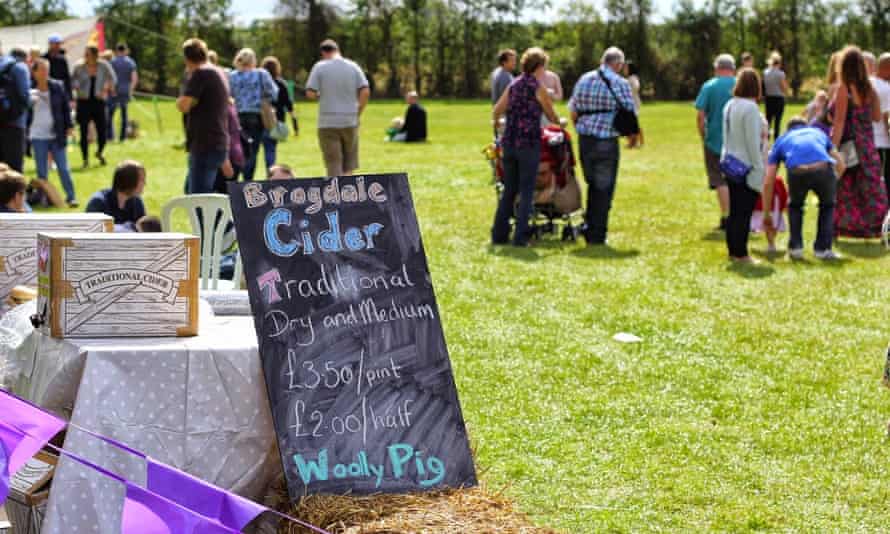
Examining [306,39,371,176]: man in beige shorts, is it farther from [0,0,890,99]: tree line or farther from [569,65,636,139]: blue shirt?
[0,0,890,99]: tree line

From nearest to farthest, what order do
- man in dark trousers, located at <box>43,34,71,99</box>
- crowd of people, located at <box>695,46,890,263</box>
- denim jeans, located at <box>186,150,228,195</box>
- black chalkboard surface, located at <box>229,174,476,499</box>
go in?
black chalkboard surface, located at <box>229,174,476,499</box>
denim jeans, located at <box>186,150,228,195</box>
crowd of people, located at <box>695,46,890,263</box>
man in dark trousers, located at <box>43,34,71,99</box>

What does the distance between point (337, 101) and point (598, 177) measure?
10.5 ft

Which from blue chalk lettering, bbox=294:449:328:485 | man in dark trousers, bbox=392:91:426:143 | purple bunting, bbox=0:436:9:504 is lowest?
man in dark trousers, bbox=392:91:426:143

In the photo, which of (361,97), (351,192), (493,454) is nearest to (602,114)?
(361,97)


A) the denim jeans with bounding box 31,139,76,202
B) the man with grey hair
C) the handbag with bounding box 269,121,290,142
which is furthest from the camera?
the handbag with bounding box 269,121,290,142

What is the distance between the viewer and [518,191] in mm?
12703

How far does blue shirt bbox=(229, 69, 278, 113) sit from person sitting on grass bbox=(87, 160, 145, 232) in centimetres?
611

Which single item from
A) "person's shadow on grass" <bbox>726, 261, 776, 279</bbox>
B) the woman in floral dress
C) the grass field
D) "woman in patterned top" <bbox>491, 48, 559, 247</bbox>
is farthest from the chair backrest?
the woman in floral dress

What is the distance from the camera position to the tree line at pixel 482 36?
168 ft

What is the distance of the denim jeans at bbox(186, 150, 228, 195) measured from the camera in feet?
37.0

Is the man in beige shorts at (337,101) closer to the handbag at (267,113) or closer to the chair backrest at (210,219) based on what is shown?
the handbag at (267,113)

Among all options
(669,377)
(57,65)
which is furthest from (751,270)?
(57,65)

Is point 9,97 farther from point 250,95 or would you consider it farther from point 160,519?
point 160,519

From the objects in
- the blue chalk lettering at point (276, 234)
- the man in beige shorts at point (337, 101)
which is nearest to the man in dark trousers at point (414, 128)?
the man in beige shorts at point (337, 101)
